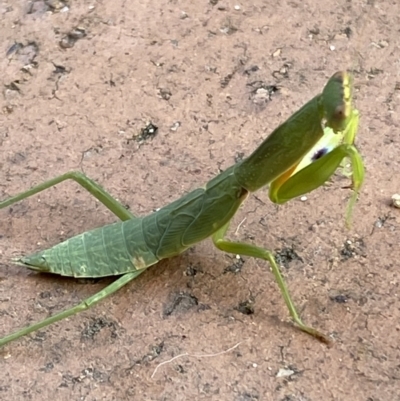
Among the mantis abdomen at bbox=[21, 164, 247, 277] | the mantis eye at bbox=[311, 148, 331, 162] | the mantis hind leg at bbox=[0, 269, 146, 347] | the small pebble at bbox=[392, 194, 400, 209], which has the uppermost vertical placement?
the mantis eye at bbox=[311, 148, 331, 162]

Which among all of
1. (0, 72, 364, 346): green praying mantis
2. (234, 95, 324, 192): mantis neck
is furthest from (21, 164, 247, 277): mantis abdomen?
(234, 95, 324, 192): mantis neck

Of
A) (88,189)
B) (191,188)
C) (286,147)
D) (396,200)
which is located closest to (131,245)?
(88,189)

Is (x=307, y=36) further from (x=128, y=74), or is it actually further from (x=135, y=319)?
(x=135, y=319)

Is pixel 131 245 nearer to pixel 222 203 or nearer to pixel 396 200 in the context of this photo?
pixel 222 203

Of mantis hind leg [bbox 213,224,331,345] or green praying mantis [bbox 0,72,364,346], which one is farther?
mantis hind leg [bbox 213,224,331,345]

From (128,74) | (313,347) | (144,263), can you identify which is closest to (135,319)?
(144,263)

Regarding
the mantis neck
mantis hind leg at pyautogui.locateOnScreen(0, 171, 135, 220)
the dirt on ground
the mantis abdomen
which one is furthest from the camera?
mantis hind leg at pyautogui.locateOnScreen(0, 171, 135, 220)

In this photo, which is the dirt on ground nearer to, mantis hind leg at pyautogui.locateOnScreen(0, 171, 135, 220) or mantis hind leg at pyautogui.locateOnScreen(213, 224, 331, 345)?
mantis hind leg at pyautogui.locateOnScreen(213, 224, 331, 345)

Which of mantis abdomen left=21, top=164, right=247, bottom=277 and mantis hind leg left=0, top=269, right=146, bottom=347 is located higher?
mantis abdomen left=21, top=164, right=247, bottom=277

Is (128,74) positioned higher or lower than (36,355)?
higher
